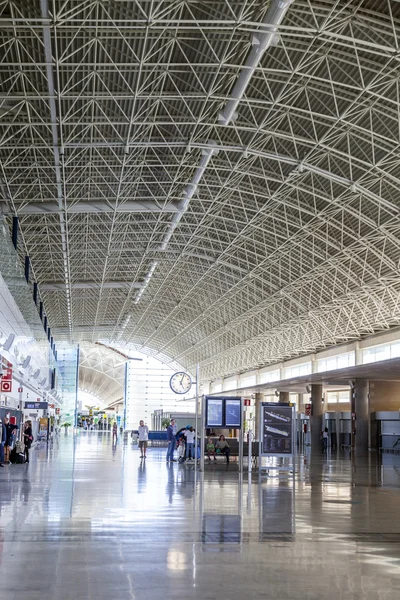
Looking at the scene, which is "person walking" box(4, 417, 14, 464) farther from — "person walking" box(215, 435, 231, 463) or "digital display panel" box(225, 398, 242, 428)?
"person walking" box(215, 435, 231, 463)

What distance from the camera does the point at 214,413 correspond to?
1033 inches

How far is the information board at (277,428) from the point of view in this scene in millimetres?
24359

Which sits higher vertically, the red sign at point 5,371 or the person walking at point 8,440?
the red sign at point 5,371

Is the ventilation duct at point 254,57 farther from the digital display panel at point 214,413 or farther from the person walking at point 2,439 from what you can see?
the person walking at point 2,439

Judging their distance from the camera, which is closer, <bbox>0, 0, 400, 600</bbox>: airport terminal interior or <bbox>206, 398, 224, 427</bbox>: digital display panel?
<bbox>0, 0, 400, 600</bbox>: airport terminal interior

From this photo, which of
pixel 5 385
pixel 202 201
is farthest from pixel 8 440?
pixel 202 201

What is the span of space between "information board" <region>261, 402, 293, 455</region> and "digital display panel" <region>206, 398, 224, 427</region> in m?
2.24

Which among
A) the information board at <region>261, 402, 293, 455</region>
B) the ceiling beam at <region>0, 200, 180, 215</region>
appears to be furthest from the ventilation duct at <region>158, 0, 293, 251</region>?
the information board at <region>261, 402, 293, 455</region>

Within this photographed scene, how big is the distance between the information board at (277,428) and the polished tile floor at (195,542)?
16.0ft

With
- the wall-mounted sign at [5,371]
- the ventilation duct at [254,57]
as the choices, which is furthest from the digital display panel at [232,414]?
the ventilation duct at [254,57]

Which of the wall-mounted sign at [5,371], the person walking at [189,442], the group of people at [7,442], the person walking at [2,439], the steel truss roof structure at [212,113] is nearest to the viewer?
the steel truss roof structure at [212,113]

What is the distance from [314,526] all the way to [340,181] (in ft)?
86.3

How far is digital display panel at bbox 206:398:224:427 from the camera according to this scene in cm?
2616

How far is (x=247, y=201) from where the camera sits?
4531 centimetres
